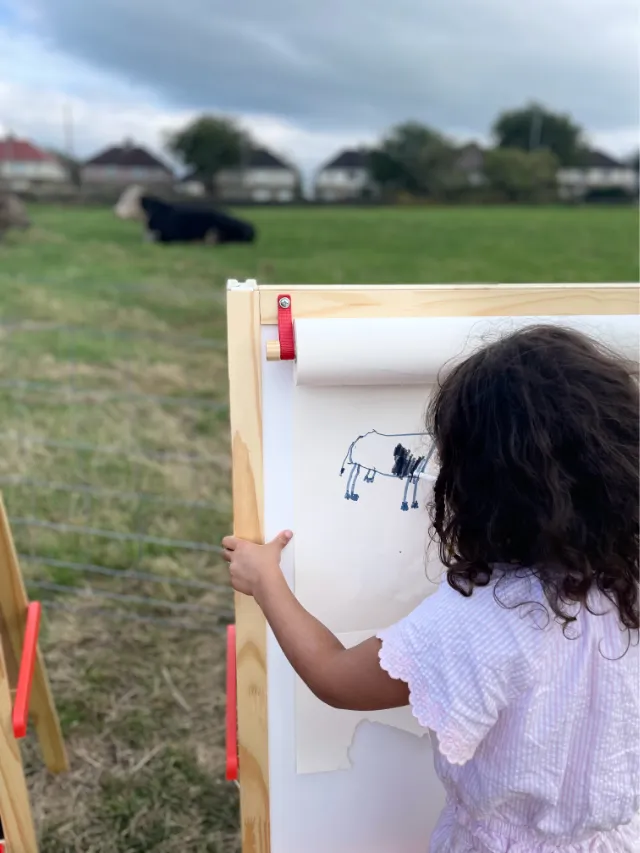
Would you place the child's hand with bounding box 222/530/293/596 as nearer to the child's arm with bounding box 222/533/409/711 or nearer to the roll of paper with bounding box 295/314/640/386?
the child's arm with bounding box 222/533/409/711

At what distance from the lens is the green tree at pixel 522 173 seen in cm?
2136

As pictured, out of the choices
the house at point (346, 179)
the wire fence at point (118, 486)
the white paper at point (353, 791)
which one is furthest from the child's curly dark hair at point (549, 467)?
the house at point (346, 179)

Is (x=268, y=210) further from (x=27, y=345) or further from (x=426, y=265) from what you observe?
(x=27, y=345)

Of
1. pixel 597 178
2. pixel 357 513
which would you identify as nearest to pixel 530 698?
pixel 357 513

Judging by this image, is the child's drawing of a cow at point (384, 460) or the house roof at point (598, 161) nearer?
the child's drawing of a cow at point (384, 460)

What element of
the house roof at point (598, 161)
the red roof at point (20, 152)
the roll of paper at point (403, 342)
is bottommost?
the roll of paper at point (403, 342)

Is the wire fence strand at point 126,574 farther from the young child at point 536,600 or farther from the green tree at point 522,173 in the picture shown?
the green tree at point 522,173

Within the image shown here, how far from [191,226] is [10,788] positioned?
11.0 meters

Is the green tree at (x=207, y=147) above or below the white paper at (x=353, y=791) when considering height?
above

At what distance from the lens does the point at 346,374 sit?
39.2 inches

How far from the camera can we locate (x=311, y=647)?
35.7 inches

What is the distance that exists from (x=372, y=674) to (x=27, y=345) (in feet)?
15.5

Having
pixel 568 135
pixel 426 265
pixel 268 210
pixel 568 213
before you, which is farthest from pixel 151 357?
pixel 568 135

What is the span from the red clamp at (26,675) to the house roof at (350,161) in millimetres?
21923
